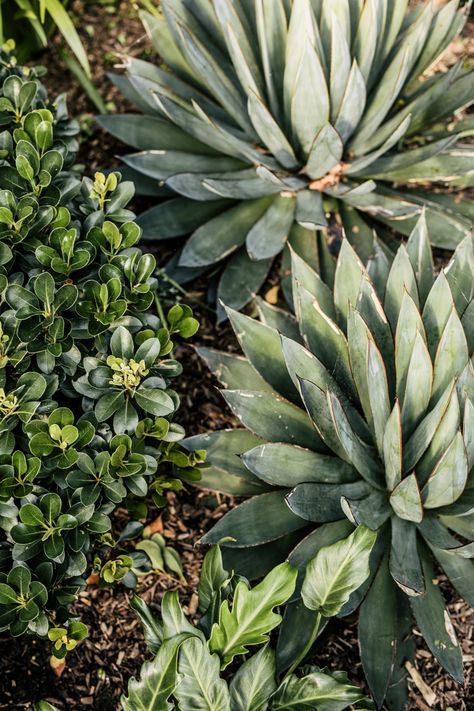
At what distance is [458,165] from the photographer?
2580 mm

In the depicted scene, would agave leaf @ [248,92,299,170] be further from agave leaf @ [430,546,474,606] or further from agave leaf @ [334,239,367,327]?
agave leaf @ [430,546,474,606]

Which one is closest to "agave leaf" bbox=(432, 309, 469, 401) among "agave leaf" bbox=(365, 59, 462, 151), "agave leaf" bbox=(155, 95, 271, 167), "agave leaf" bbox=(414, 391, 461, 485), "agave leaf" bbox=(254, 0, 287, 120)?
"agave leaf" bbox=(414, 391, 461, 485)

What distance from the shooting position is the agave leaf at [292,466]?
1969 millimetres

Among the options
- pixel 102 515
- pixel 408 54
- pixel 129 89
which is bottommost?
pixel 102 515

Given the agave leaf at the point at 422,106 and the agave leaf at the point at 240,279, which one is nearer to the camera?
the agave leaf at the point at 422,106

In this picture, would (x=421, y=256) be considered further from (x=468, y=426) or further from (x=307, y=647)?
(x=307, y=647)

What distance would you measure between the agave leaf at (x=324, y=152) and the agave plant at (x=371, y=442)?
35 centimetres

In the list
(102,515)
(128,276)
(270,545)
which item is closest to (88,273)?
(128,276)

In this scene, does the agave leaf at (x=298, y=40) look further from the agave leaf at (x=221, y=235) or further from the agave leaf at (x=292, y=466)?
the agave leaf at (x=292, y=466)

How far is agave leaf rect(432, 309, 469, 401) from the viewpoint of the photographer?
1916 millimetres

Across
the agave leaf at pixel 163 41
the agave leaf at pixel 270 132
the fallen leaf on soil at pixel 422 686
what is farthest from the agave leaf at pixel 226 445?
the agave leaf at pixel 163 41

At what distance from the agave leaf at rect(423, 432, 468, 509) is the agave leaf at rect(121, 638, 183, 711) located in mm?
713

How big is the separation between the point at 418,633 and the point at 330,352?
0.88 metres

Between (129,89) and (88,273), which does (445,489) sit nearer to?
(88,273)
